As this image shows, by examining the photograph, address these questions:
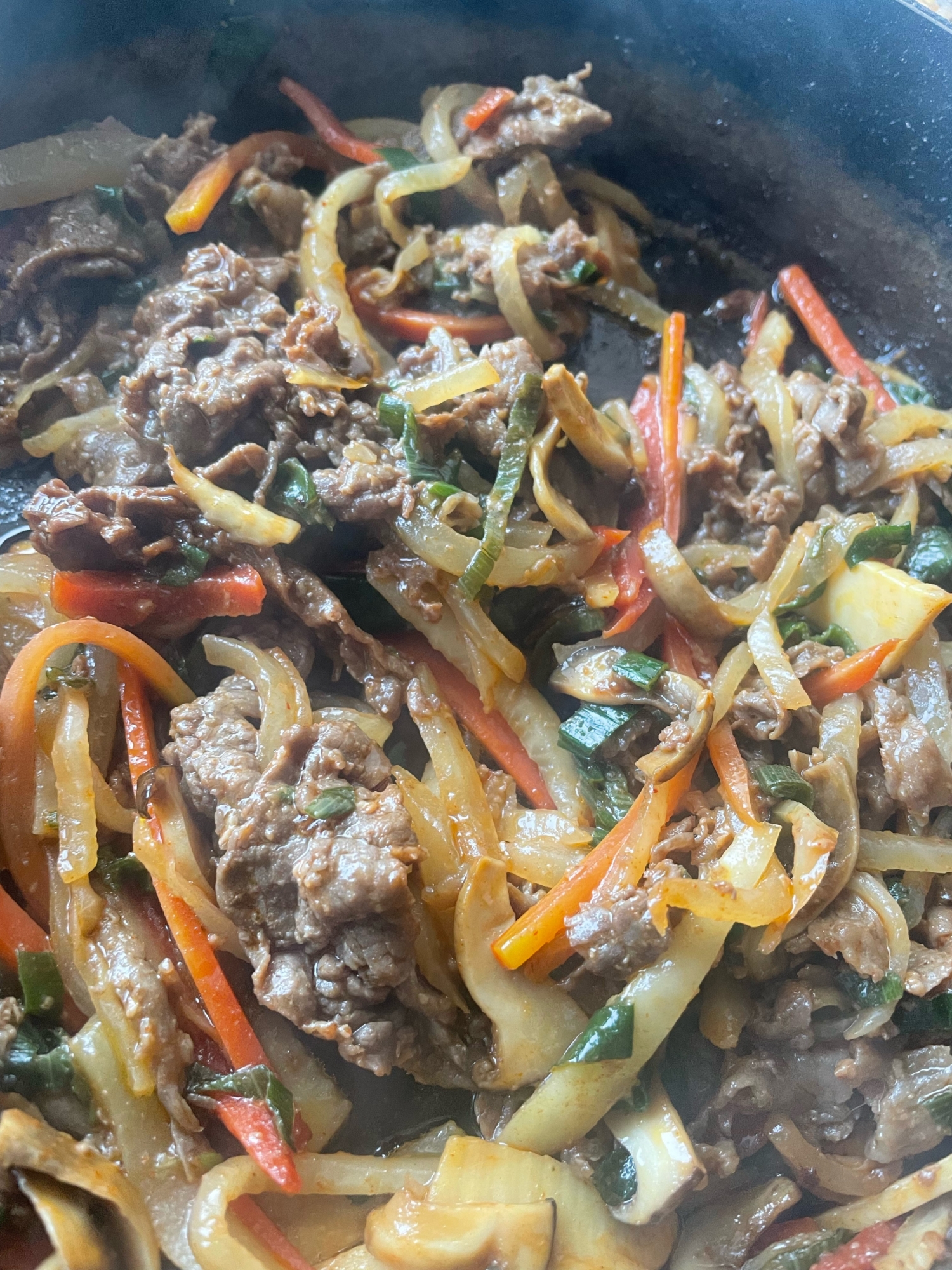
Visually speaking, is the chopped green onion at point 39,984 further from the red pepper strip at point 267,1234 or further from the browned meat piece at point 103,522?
the browned meat piece at point 103,522

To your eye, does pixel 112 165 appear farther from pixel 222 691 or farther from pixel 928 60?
pixel 928 60

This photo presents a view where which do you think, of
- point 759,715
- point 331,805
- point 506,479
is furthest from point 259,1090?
point 506,479

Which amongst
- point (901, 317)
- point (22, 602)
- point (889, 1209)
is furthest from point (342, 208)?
point (889, 1209)

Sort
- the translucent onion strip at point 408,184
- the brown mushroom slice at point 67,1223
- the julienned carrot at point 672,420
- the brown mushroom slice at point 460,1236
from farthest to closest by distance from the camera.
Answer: the translucent onion strip at point 408,184 < the julienned carrot at point 672,420 < the brown mushroom slice at point 460,1236 < the brown mushroom slice at point 67,1223

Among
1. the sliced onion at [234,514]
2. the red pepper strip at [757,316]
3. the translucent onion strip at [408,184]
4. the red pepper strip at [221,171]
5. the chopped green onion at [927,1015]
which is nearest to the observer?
the chopped green onion at [927,1015]

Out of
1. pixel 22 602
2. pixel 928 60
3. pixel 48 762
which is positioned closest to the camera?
pixel 48 762

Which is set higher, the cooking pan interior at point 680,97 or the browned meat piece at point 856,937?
the cooking pan interior at point 680,97

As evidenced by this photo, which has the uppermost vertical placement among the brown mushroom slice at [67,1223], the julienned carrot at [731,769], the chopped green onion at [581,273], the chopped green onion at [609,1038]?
the chopped green onion at [581,273]

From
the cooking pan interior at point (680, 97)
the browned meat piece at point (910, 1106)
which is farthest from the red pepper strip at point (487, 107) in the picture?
the browned meat piece at point (910, 1106)
